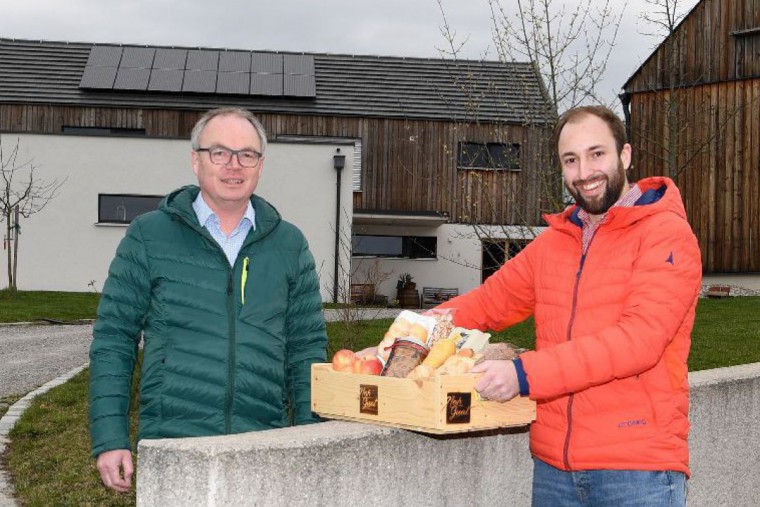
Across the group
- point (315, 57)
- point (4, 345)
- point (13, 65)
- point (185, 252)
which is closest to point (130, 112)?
point (13, 65)

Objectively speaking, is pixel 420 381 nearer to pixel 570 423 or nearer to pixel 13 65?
pixel 570 423

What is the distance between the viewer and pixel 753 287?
27.1 metres

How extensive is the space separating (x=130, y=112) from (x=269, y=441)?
1211 inches

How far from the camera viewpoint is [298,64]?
114 feet

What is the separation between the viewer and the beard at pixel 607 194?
10.7 ft

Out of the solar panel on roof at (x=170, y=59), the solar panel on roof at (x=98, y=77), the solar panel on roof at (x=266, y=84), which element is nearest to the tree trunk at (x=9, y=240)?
the solar panel on roof at (x=98, y=77)

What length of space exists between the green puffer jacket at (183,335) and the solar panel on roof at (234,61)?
30.8 m

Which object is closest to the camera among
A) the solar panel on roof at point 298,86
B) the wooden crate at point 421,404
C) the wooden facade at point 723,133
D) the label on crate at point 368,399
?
the wooden crate at point 421,404

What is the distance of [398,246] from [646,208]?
3068 centimetres

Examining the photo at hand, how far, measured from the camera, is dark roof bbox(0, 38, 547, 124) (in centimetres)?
3250

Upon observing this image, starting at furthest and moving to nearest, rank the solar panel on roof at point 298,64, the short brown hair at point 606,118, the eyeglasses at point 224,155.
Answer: the solar panel on roof at point 298,64
the eyeglasses at point 224,155
the short brown hair at point 606,118

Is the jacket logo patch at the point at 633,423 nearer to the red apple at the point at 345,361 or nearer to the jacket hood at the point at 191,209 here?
the red apple at the point at 345,361

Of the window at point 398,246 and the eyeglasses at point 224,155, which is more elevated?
the eyeglasses at point 224,155

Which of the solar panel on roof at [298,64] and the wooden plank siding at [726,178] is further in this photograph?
the solar panel on roof at [298,64]
